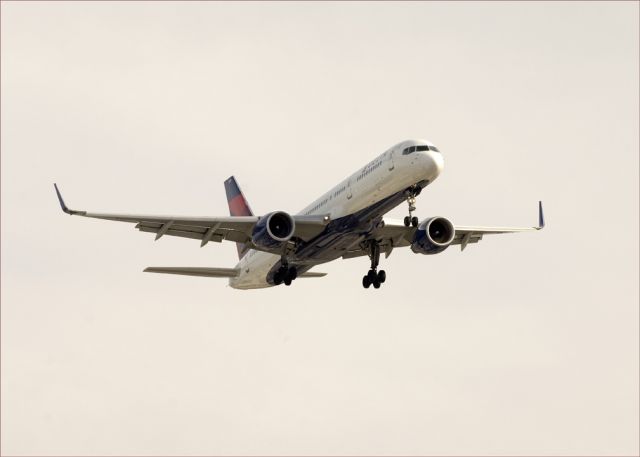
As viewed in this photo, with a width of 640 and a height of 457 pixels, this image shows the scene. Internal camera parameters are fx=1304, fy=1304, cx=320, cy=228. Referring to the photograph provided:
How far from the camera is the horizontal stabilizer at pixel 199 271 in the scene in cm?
6182

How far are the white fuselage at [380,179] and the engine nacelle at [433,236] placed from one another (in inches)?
163

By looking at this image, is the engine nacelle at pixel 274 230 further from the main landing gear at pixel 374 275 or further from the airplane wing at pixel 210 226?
the main landing gear at pixel 374 275

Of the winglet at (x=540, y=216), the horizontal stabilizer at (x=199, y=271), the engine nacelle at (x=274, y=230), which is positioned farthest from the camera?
the winglet at (x=540, y=216)

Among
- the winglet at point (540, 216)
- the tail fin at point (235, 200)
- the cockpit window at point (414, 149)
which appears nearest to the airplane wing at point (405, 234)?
the winglet at point (540, 216)

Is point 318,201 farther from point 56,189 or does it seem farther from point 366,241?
point 56,189

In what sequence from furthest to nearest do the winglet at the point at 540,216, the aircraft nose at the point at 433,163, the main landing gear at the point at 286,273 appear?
the winglet at the point at 540,216, the main landing gear at the point at 286,273, the aircraft nose at the point at 433,163

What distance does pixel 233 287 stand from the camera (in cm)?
6750

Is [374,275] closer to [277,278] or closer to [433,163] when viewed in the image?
[277,278]

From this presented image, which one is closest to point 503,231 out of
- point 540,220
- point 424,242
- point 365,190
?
point 540,220

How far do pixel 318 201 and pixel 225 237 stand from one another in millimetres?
4765

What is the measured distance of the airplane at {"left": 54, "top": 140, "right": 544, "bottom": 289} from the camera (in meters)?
55.8

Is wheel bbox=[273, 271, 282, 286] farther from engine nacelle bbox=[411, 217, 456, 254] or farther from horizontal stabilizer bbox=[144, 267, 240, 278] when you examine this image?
engine nacelle bbox=[411, 217, 456, 254]

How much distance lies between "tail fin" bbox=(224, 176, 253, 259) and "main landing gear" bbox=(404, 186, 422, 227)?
54.3 ft

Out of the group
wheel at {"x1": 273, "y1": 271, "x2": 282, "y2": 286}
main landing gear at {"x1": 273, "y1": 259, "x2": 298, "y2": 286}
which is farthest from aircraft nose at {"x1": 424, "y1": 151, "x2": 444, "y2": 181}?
wheel at {"x1": 273, "y1": 271, "x2": 282, "y2": 286}
